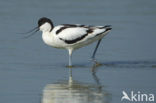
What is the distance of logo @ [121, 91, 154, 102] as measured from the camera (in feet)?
37.0

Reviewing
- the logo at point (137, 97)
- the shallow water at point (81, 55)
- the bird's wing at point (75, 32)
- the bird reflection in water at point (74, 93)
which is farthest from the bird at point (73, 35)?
the logo at point (137, 97)

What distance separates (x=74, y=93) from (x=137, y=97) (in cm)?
113

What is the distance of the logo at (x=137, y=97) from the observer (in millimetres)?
11279

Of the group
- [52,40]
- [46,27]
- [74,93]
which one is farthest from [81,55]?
[74,93]

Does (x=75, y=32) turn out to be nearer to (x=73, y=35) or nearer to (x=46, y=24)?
(x=73, y=35)

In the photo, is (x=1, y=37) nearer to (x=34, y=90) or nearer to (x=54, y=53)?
(x=54, y=53)

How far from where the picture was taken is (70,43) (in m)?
14.8

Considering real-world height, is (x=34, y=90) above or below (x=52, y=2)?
below

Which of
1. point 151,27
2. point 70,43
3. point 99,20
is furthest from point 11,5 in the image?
point 70,43

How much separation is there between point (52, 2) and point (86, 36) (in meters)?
7.08

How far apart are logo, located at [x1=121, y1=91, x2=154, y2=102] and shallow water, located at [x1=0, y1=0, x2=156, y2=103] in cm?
14

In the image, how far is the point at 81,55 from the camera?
50.4 feet

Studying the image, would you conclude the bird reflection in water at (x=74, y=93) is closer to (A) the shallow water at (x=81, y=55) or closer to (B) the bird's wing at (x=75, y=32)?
(A) the shallow water at (x=81, y=55)

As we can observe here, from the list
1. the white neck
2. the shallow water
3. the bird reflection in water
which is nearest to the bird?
the white neck
